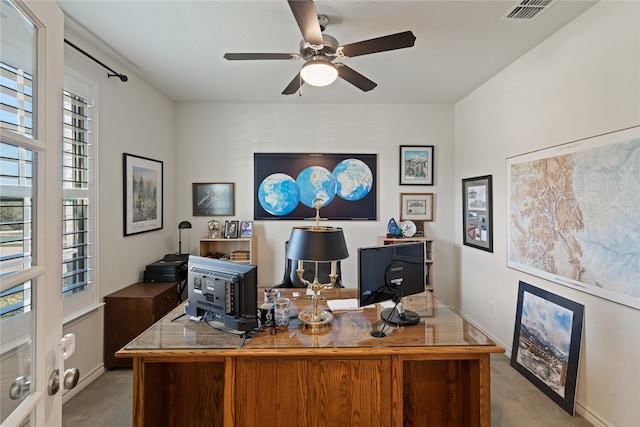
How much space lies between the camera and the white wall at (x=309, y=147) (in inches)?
161

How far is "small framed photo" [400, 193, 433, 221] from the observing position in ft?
13.5

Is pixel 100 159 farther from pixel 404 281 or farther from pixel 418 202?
pixel 418 202

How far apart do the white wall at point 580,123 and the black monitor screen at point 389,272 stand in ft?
4.18

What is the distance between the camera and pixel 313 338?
1.70 m

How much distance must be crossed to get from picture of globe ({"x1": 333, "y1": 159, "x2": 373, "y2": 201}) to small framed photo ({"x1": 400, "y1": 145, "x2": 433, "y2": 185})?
0.48 meters

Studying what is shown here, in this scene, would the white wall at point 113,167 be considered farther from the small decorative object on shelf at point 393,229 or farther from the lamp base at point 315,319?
the small decorative object on shelf at point 393,229

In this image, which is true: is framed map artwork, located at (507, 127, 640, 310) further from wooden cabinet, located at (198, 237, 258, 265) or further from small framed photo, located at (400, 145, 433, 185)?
wooden cabinet, located at (198, 237, 258, 265)

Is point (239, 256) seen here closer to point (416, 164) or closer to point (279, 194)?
point (279, 194)

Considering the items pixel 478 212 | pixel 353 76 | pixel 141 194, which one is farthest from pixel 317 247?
pixel 478 212

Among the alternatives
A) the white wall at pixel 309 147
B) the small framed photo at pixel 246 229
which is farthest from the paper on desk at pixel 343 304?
the small framed photo at pixel 246 229

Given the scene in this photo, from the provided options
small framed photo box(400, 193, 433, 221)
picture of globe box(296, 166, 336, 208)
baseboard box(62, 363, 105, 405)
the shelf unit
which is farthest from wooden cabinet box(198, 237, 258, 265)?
small framed photo box(400, 193, 433, 221)

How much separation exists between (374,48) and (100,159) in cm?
250

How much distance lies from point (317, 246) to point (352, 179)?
2.49 m

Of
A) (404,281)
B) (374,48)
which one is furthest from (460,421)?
(374,48)
